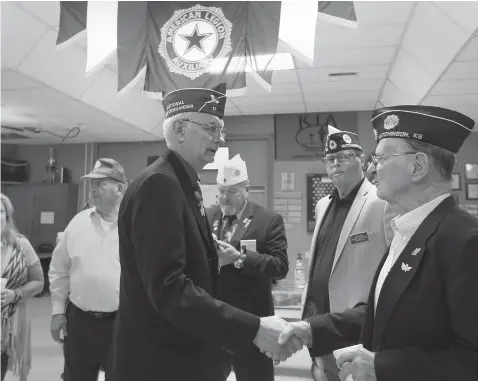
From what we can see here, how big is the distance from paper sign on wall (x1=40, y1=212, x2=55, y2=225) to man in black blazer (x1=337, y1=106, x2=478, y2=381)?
732 centimetres

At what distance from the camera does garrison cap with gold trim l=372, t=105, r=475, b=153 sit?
1097mm

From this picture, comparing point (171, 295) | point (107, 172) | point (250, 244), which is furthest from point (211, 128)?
point (107, 172)

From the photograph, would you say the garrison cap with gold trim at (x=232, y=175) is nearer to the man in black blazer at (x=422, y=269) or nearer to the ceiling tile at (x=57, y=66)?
the man in black blazer at (x=422, y=269)

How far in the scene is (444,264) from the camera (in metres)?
0.95

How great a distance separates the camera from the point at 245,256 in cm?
245

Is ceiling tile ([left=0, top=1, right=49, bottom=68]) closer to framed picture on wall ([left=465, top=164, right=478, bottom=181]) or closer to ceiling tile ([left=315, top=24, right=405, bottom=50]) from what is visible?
ceiling tile ([left=315, top=24, right=405, bottom=50])

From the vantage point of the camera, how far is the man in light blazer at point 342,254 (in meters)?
1.53

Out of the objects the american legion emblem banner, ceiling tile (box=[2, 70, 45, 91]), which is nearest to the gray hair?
the american legion emblem banner

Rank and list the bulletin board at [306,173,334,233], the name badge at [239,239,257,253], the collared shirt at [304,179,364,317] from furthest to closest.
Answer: the bulletin board at [306,173,334,233] < the name badge at [239,239,257,253] < the collared shirt at [304,179,364,317]

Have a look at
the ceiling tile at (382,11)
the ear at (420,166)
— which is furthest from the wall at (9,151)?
the ear at (420,166)

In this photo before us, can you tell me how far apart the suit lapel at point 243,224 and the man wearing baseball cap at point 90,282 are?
75cm

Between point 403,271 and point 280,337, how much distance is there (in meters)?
0.56

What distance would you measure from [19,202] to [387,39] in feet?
21.9

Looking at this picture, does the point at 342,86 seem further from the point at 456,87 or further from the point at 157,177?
the point at 157,177
